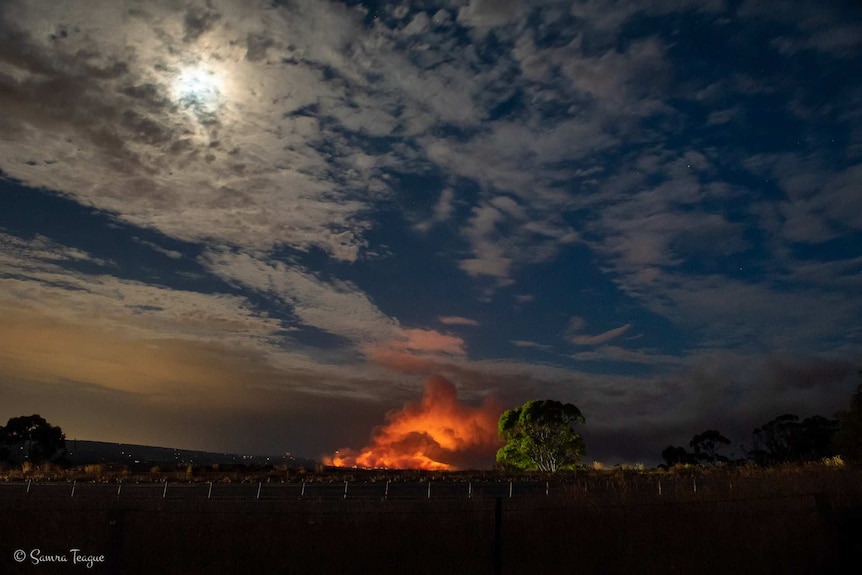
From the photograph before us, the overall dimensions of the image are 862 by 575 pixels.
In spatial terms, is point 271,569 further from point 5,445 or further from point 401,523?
point 5,445

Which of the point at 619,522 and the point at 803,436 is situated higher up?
the point at 803,436

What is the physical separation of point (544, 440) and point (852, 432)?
45089 mm

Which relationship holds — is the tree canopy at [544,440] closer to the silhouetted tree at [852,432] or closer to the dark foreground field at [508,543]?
the silhouetted tree at [852,432]

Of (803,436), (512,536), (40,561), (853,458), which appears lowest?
(40,561)

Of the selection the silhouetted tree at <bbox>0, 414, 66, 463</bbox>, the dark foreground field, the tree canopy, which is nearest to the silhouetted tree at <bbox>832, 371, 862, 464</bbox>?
the dark foreground field

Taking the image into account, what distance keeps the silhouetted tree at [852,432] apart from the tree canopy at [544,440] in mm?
42573

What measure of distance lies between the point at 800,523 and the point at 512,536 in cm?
680

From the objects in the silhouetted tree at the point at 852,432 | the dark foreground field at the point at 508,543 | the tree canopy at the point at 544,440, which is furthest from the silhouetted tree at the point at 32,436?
the silhouetted tree at the point at 852,432

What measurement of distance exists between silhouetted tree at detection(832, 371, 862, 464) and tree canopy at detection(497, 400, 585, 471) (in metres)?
42.6

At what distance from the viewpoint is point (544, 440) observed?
74.8 metres

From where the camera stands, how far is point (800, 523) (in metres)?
14.8

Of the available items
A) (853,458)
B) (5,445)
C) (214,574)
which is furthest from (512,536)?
(5,445)

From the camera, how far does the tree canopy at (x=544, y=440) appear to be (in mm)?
74000

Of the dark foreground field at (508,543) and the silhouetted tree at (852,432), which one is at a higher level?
the silhouetted tree at (852,432)
